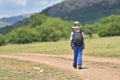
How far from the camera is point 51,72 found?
2002 cm

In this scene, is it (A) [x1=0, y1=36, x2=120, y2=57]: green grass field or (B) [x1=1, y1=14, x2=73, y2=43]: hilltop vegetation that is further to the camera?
(B) [x1=1, y1=14, x2=73, y2=43]: hilltop vegetation

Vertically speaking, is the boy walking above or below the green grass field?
above

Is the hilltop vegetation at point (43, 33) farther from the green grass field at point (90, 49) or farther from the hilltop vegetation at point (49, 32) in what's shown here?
the green grass field at point (90, 49)

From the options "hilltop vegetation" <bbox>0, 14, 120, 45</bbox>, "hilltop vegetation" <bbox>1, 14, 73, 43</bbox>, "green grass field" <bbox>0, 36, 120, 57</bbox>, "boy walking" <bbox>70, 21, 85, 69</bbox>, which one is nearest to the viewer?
"boy walking" <bbox>70, 21, 85, 69</bbox>

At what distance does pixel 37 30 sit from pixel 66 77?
430 ft

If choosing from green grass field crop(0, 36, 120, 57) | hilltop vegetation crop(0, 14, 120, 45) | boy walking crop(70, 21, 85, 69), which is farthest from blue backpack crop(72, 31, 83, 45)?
hilltop vegetation crop(0, 14, 120, 45)

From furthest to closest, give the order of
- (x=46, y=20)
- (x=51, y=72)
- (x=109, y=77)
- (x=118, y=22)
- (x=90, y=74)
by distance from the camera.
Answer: (x=46, y=20)
(x=118, y=22)
(x=51, y=72)
(x=90, y=74)
(x=109, y=77)

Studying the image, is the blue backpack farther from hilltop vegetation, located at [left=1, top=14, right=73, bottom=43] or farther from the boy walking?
hilltop vegetation, located at [left=1, top=14, right=73, bottom=43]

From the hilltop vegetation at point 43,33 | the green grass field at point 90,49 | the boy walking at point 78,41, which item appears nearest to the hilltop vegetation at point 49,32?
the hilltop vegetation at point 43,33

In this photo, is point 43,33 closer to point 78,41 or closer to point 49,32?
point 49,32

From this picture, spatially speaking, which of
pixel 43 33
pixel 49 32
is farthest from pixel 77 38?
Result: pixel 43 33

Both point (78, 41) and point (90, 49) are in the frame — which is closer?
point (78, 41)

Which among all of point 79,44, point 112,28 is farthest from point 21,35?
point 79,44

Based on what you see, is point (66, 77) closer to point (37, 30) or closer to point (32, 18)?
point (37, 30)
